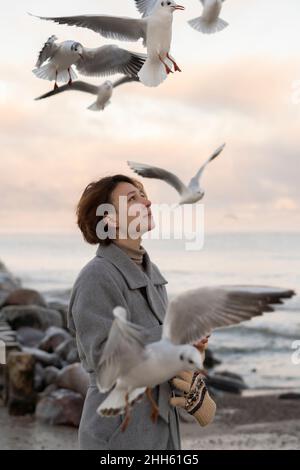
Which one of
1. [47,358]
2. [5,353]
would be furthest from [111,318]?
[47,358]

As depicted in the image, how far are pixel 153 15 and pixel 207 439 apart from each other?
401cm

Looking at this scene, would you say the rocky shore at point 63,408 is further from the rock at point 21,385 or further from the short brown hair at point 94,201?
the short brown hair at point 94,201

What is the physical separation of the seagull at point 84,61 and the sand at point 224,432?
343 centimetres

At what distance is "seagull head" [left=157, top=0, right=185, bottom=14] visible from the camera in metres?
1.79

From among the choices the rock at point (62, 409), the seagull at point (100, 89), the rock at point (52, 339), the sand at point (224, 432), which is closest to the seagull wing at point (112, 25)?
the seagull at point (100, 89)

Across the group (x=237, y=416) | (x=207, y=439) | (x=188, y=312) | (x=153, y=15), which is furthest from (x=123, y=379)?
(x=237, y=416)

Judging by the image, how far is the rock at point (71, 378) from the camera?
18.5 feet

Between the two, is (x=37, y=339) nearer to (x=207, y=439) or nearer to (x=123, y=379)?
(x=207, y=439)

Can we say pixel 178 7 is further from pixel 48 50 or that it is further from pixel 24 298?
pixel 24 298

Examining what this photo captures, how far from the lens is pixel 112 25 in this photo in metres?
1.84

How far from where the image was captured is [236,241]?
1862cm

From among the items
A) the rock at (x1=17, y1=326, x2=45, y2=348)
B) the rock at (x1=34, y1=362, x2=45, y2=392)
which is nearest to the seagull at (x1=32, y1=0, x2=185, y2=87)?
the rock at (x1=34, y1=362, x2=45, y2=392)

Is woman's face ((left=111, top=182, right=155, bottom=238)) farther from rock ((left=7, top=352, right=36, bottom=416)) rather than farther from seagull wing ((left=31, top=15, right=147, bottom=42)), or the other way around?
rock ((left=7, top=352, right=36, bottom=416))

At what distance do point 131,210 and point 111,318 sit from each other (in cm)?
25
